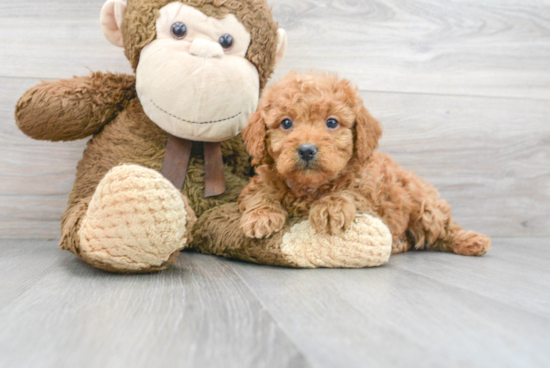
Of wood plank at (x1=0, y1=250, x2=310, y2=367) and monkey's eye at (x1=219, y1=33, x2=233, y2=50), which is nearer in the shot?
wood plank at (x1=0, y1=250, x2=310, y2=367)

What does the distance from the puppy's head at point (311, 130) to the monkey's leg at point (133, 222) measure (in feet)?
0.88

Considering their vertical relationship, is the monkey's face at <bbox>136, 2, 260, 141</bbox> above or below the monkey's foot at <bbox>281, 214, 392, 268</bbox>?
above

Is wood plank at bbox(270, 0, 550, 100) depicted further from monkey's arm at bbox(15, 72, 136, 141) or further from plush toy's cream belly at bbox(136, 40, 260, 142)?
monkey's arm at bbox(15, 72, 136, 141)

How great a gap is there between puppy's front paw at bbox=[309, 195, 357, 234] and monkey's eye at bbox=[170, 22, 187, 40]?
22.8 inches

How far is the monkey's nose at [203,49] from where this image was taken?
114 cm

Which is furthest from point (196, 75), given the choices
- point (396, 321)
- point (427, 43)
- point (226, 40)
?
point (427, 43)

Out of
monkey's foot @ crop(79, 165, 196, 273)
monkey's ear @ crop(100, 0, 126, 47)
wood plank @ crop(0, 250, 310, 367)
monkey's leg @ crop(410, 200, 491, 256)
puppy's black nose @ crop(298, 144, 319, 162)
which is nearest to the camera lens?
wood plank @ crop(0, 250, 310, 367)

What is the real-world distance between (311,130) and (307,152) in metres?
0.07

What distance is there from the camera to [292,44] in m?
1.63

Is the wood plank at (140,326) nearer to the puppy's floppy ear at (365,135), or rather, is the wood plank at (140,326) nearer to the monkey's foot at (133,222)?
the monkey's foot at (133,222)

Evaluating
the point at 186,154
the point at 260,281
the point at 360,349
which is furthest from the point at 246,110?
the point at 360,349

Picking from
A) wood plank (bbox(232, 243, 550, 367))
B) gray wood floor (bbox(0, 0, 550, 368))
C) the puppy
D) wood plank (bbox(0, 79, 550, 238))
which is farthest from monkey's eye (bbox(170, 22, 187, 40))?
wood plank (bbox(0, 79, 550, 238))

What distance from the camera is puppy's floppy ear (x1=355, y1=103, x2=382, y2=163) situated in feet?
3.55

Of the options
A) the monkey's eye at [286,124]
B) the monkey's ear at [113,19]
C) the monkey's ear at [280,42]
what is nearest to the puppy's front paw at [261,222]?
the monkey's eye at [286,124]
